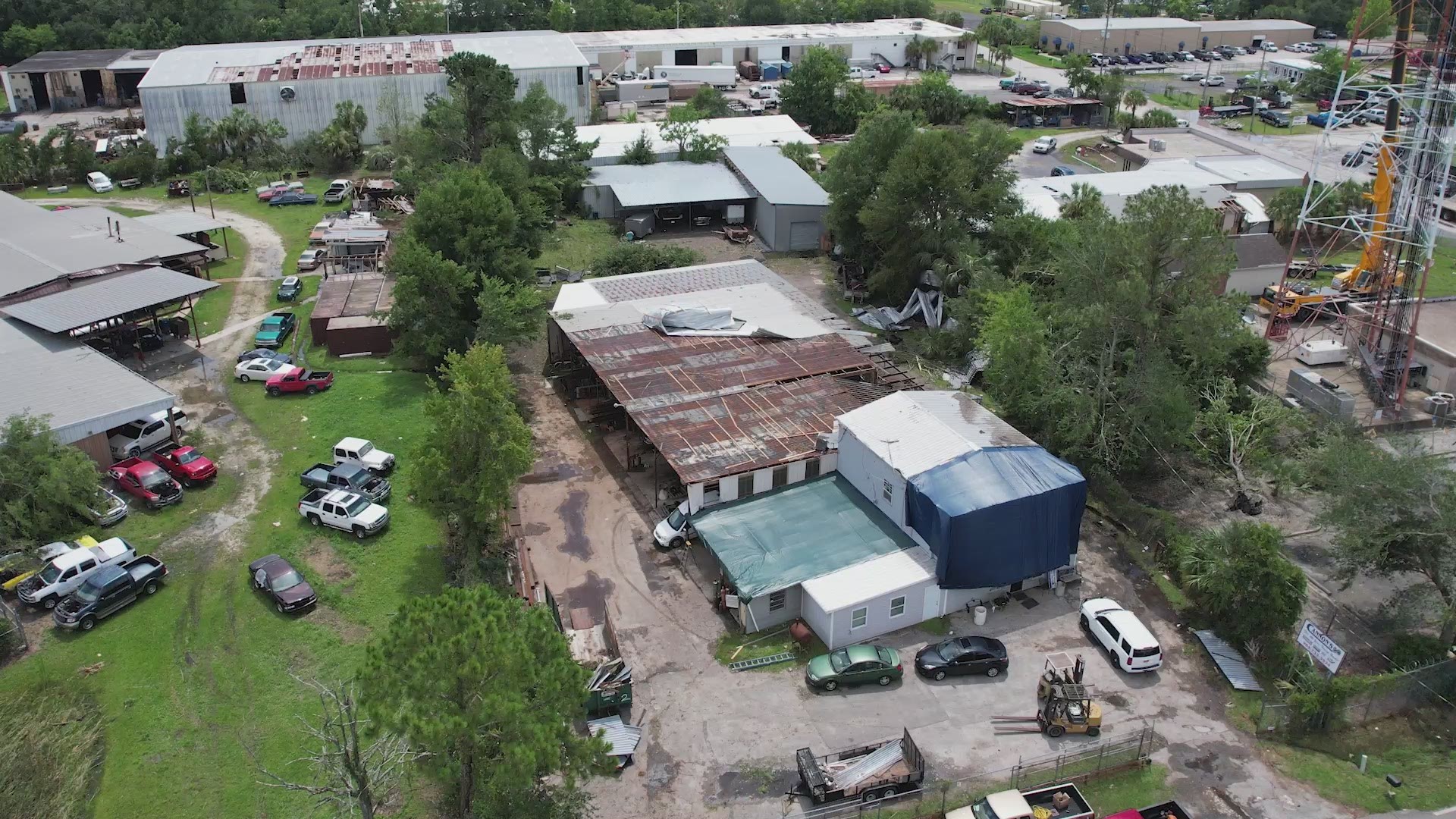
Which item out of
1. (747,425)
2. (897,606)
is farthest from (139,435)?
(897,606)

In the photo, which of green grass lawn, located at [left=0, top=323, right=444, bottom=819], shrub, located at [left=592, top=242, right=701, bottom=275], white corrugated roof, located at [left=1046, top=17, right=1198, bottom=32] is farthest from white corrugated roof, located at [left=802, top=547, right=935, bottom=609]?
white corrugated roof, located at [left=1046, top=17, right=1198, bottom=32]

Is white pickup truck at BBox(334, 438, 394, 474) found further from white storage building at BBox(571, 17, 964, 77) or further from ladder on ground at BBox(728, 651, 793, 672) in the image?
white storage building at BBox(571, 17, 964, 77)

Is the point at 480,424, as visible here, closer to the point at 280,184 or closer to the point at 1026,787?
the point at 1026,787

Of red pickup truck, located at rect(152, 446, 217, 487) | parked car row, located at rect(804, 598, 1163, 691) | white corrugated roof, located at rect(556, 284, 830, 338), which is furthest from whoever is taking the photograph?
white corrugated roof, located at rect(556, 284, 830, 338)

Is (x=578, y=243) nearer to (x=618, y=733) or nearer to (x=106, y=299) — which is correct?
(x=106, y=299)

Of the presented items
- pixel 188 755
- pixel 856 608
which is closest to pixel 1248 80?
pixel 856 608

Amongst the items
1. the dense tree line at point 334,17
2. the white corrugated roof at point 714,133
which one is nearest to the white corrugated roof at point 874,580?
the white corrugated roof at point 714,133
